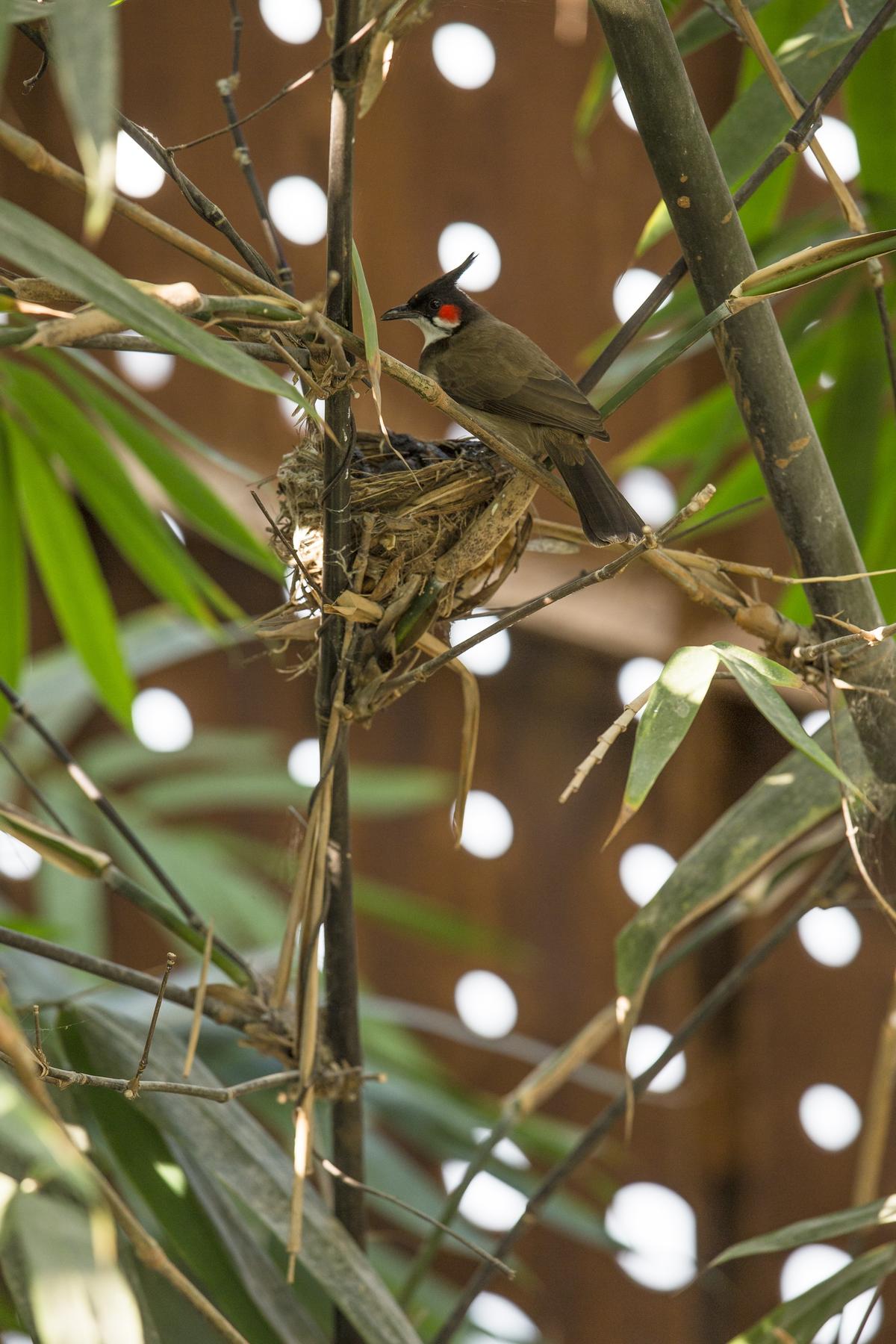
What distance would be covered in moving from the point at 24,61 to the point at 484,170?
1.11m

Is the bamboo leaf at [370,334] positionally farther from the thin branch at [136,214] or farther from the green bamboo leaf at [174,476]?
the green bamboo leaf at [174,476]

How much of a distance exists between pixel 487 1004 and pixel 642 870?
49 centimetres

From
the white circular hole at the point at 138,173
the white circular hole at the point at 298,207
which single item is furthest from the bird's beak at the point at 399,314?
the white circular hole at the point at 298,207

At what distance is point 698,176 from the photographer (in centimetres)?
96

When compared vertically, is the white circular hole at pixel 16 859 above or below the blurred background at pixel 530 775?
below

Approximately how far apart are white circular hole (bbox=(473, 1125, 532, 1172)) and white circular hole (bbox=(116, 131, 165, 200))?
1.40 m

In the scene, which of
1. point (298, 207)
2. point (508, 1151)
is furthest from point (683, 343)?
point (508, 1151)

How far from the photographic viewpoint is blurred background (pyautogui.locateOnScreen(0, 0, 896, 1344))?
260 centimetres

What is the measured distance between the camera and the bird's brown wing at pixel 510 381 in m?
1.41

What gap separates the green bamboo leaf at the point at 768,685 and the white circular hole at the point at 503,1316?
7.14ft

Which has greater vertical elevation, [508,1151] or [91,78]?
[508,1151]

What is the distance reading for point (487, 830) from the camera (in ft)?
10.3

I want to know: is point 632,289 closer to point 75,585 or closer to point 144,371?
point 144,371

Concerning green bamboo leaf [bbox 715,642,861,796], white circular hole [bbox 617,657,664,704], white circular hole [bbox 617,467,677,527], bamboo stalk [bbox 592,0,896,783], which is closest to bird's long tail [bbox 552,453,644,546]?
bamboo stalk [bbox 592,0,896,783]
